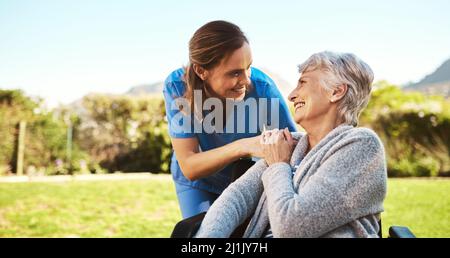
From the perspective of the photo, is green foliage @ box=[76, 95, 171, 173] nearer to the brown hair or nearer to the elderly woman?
the brown hair

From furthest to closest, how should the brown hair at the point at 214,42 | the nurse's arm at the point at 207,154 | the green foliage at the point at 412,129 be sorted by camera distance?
A: the green foliage at the point at 412,129 < the brown hair at the point at 214,42 < the nurse's arm at the point at 207,154

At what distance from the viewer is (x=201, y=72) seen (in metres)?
2.37

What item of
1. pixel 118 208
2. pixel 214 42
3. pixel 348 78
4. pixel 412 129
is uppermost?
pixel 214 42

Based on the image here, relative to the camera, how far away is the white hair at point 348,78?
1.78 metres

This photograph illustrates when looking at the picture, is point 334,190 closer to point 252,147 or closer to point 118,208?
point 252,147

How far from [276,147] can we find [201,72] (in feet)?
2.34

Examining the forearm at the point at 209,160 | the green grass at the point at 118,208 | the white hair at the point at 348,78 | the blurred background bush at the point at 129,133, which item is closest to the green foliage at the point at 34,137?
the blurred background bush at the point at 129,133

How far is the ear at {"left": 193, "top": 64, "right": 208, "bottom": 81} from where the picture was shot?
236 centimetres

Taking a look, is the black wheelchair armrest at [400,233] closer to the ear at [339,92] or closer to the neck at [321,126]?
the neck at [321,126]

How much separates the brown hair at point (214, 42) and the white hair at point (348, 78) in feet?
1.83

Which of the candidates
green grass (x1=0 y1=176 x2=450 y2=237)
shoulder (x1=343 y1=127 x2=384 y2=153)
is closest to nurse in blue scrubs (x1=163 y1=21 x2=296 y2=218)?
shoulder (x1=343 y1=127 x2=384 y2=153)

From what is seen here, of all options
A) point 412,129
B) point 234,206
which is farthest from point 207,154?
point 412,129

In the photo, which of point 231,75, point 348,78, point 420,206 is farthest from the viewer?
→ point 420,206
